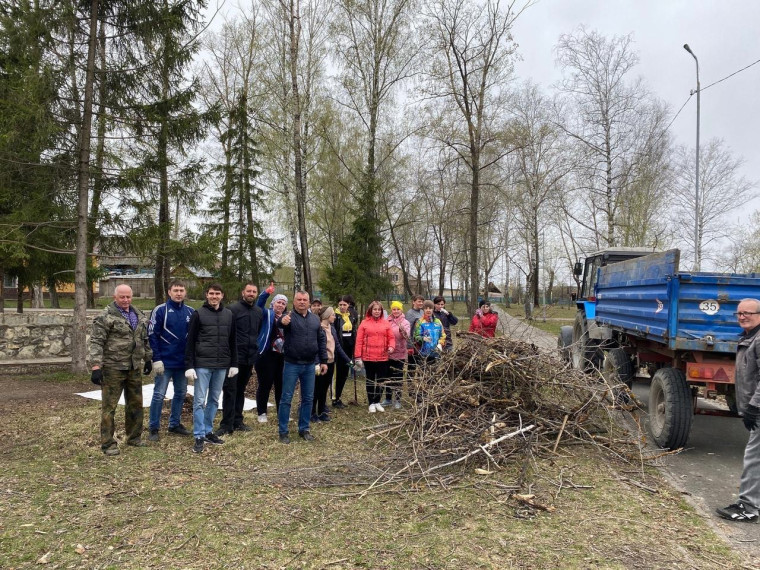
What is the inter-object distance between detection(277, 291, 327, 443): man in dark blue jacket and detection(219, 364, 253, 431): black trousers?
2.24 ft

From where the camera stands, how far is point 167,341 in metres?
5.79

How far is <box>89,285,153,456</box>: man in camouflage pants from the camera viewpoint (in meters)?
5.27

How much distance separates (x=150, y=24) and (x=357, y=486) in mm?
8889

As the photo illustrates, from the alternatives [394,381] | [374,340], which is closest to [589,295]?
[394,381]

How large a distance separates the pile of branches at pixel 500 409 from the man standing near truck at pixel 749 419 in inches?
55.6

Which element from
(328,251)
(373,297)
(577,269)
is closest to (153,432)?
(373,297)

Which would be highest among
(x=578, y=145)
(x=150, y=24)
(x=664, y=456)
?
(x=578, y=145)

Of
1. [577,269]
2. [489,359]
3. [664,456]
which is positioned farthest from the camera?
[577,269]

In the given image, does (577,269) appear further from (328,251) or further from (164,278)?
(328,251)

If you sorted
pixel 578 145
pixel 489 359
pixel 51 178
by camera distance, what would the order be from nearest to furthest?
pixel 489 359, pixel 51 178, pixel 578 145

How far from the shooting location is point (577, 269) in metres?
11.4

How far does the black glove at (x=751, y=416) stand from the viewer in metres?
3.97

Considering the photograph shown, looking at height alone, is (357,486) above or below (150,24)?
below

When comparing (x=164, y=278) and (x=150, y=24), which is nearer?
(x=150, y=24)
